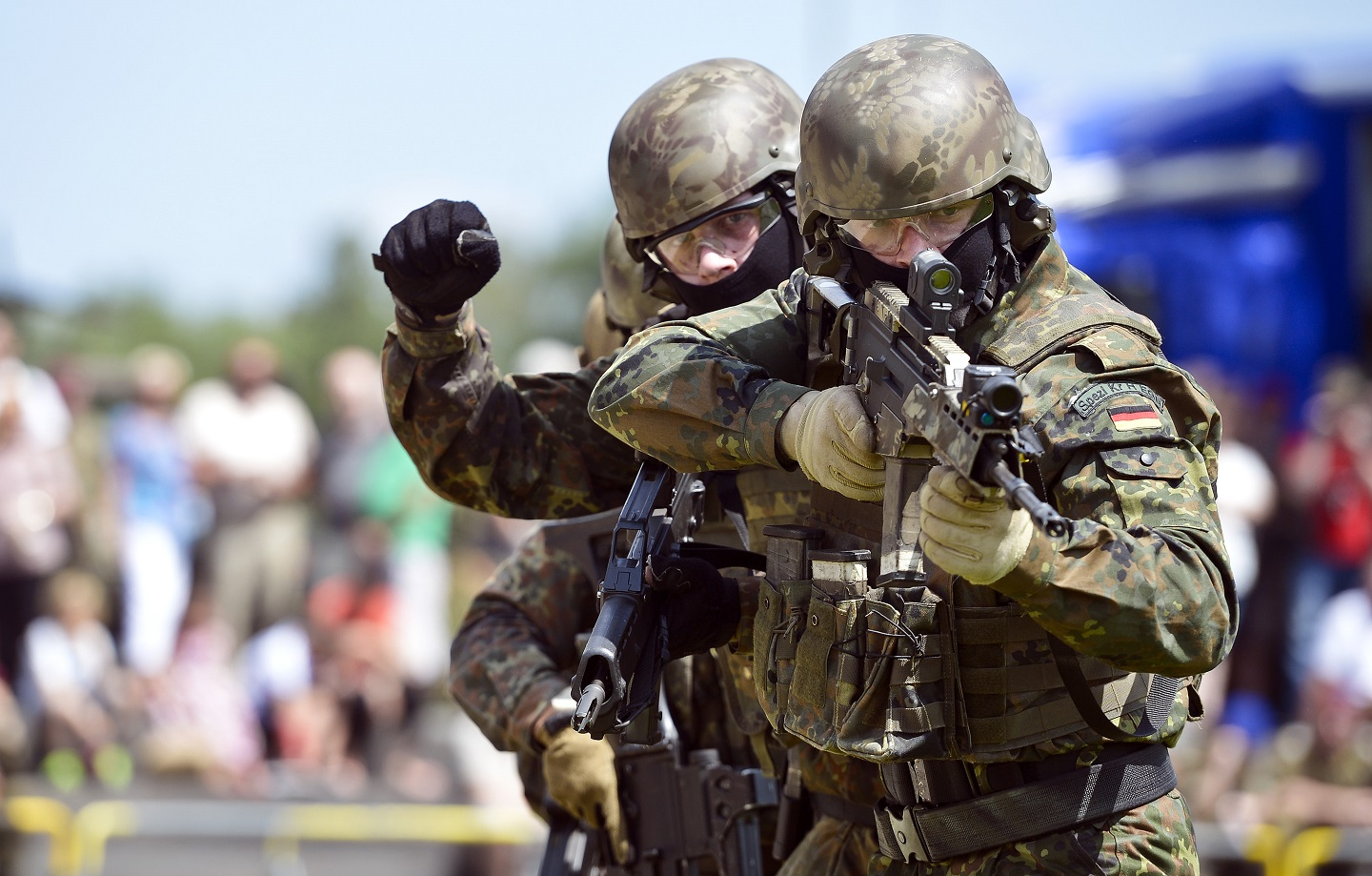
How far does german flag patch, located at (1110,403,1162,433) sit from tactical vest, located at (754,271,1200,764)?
0.19 meters

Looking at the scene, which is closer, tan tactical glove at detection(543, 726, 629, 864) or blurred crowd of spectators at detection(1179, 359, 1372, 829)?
tan tactical glove at detection(543, 726, 629, 864)

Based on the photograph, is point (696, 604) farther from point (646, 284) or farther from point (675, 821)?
point (675, 821)

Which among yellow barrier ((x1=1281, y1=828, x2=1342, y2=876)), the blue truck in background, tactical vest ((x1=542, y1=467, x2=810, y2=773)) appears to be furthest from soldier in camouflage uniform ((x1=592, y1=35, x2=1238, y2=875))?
the blue truck in background

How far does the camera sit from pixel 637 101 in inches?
169

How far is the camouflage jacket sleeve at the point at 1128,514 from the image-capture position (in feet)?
9.05

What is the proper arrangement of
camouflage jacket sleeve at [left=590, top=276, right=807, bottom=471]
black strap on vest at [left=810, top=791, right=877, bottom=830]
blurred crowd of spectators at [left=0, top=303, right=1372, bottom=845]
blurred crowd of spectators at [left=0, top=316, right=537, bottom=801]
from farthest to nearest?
blurred crowd of spectators at [left=0, top=316, right=537, bottom=801]
blurred crowd of spectators at [left=0, top=303, right=1372, bottom=845]
black strap on vest at [left=810, top=791, right=877, bottom=830]
camouflage jacket sleeve at [left=590, top=276, right=807, bottom=471]

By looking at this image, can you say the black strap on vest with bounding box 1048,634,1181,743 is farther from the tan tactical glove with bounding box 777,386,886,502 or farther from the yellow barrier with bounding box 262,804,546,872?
the yellow barrier with bounding box 262,804,546,872

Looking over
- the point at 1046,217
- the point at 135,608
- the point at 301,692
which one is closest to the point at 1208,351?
the point at 301,692

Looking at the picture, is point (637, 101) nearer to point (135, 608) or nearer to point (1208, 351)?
point (135, 608)

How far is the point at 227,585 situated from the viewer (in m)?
9.27

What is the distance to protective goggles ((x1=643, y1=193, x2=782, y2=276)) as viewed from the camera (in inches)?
160

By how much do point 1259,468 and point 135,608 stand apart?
19.0 feet

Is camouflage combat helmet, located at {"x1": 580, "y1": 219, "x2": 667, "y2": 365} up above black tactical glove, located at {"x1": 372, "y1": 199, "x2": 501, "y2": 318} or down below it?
below

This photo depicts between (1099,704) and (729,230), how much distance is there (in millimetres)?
1496
